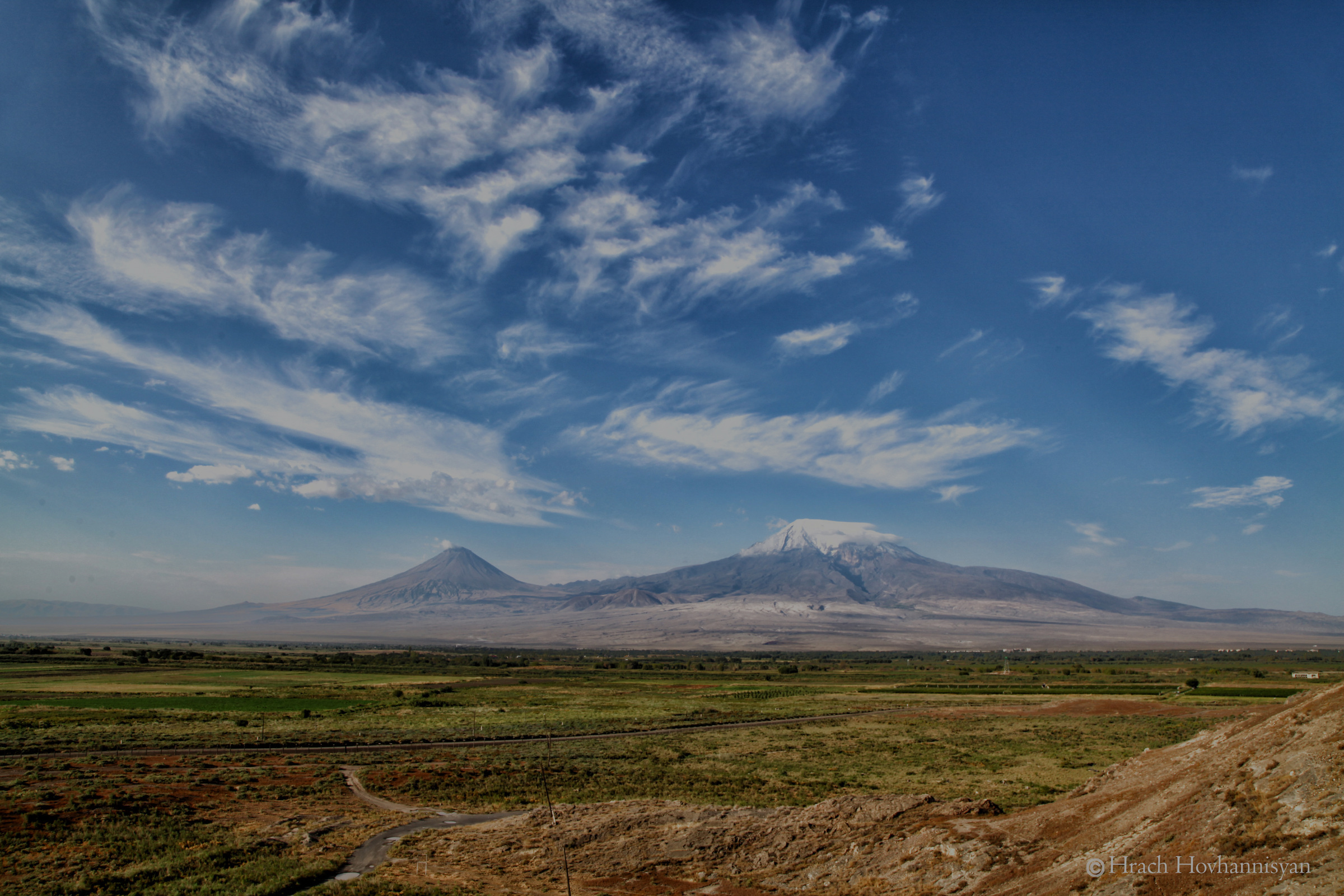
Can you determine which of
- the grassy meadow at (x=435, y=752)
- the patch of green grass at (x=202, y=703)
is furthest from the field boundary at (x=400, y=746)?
the patch of green grass at (x=202, y=703)

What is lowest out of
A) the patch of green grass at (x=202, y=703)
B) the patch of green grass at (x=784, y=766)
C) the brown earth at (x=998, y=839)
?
the patch of green grass at (x=202, y=703)

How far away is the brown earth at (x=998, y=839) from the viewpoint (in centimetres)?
1137

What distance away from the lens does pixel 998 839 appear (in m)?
17.0

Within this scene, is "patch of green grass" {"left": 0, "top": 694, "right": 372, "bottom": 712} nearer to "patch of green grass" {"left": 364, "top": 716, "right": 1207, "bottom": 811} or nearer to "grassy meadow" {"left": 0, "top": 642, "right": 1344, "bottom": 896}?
"grassy meadow" {"left": 0, "top": 642, "right": 1344, "bottom": 896}

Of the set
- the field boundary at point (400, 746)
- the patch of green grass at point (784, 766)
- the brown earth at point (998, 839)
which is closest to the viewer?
the brown earth at point (998, 839)

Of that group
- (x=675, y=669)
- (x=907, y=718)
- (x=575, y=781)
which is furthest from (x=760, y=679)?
(x=575, y=781)

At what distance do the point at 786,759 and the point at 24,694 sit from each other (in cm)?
8828

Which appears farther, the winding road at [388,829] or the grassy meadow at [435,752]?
the grassy meadow at [435,752]

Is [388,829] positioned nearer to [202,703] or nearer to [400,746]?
[400,746]

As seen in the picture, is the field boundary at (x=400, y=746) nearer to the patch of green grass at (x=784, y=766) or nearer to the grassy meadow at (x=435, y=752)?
the grassy meadow at (x=435, y=752)

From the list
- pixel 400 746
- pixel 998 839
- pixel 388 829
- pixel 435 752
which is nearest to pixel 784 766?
pixel 388 829

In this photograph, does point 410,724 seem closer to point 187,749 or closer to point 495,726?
point 495,726

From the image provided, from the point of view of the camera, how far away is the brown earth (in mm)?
11367

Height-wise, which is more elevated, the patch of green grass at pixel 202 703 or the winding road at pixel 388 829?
the winding road at pixel 388 829
